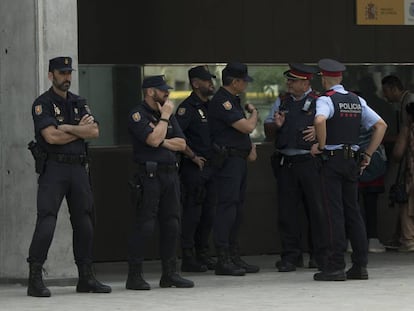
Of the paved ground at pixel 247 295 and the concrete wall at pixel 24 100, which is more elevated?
the concrete wall at pixel 24 100

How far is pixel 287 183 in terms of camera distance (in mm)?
11961

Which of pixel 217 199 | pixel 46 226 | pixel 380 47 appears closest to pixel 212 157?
pixel 217 199

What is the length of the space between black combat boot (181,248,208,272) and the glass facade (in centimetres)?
150

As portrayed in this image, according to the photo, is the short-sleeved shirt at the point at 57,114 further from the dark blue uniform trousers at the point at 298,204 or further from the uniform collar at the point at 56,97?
the dark blue uniform trousers at the point at 298,204

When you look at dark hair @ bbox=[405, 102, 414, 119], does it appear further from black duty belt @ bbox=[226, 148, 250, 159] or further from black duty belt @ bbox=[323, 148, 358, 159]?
black duty belt @ bbox=[323, 148, 358, 159]

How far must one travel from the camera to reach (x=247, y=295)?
9945 millimetres

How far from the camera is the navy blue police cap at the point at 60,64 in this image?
32.9 ft

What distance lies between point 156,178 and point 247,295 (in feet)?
4.11

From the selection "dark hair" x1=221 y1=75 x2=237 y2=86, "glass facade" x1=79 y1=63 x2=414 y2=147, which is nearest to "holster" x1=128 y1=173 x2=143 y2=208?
"dark hair" x1=221 y1=75 x2=237 y2=86

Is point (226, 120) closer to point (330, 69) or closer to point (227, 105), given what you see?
point (227, 105)

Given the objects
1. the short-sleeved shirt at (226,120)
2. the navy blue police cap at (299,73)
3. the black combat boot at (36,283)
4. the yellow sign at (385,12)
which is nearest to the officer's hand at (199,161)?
the short-sleeved shirt at (226,120)

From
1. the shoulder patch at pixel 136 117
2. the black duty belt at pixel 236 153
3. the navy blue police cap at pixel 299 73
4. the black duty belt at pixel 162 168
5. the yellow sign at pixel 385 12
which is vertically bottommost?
the black duty belt at pixel 162 168

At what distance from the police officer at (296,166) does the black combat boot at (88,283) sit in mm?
2344

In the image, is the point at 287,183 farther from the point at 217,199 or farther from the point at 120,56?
the point at 120,56
